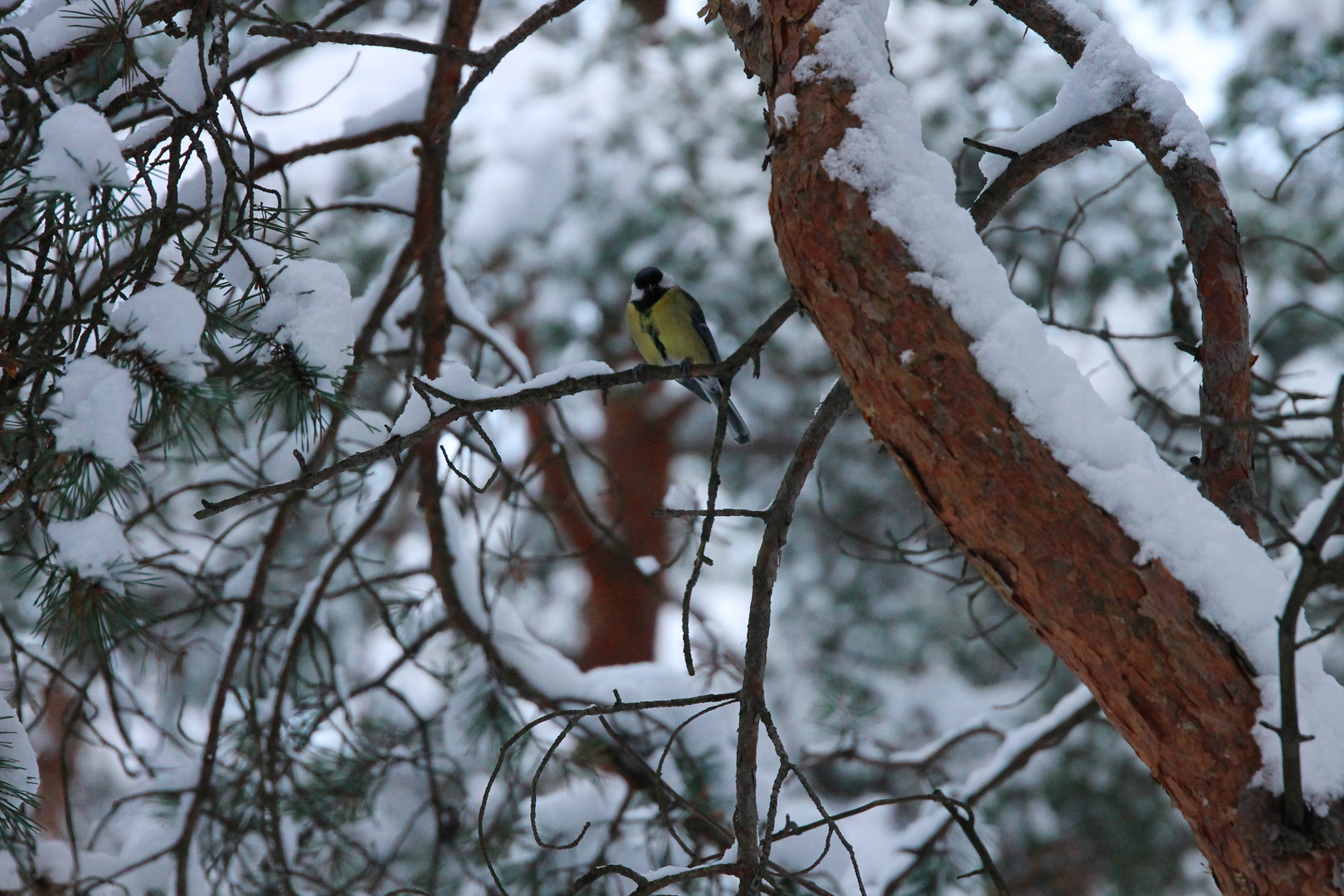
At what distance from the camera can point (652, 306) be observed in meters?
4.00

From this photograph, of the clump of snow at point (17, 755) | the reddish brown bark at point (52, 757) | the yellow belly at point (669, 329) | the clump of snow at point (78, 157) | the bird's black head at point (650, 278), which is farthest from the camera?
the reddish brown bark at point (52, 757)

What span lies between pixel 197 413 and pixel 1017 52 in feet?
21.1

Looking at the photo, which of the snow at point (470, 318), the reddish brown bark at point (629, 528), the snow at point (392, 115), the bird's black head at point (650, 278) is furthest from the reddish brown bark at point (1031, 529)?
the reddish brown bark at point (629, 528)

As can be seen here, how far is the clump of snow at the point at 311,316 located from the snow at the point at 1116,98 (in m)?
1.19

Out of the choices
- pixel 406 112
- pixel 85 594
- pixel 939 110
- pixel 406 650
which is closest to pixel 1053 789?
pixel 939 110

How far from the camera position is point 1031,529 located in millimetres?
1260

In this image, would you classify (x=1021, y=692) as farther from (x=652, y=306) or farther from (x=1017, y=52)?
(x=652, y=306)

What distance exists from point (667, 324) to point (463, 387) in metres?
2.46

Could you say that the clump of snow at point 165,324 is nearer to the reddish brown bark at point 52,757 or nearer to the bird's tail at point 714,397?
the bird's tail at point 714,397

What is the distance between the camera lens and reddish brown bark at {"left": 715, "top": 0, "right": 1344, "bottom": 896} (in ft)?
3.82

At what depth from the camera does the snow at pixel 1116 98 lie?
1.63 m

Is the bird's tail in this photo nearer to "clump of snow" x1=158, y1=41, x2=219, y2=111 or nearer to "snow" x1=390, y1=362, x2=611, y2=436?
"snow" x1=390, y1=362, x2=611, y2=436

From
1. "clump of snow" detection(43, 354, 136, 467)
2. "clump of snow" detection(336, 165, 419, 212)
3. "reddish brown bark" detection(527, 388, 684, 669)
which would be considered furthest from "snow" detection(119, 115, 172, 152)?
"reddish brown bark" detection(527, 388, 684, 669)

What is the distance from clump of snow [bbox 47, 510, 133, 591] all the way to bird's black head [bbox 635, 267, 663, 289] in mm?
2856
